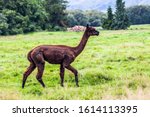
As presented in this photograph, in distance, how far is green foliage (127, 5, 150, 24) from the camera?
322 feet

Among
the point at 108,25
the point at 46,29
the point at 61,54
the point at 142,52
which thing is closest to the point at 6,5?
the point at 46,29

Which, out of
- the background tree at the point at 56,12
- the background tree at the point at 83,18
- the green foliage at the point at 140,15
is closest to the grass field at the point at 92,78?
the background tree at the point at 56,12

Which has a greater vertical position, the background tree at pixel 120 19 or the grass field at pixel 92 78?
the grass field at pixel 92 78

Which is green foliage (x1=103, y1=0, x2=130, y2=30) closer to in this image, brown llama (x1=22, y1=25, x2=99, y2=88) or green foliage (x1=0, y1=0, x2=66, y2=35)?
green foliage (x1=0, y1=0, x2=66, y2=35)

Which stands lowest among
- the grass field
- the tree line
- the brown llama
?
the tree line

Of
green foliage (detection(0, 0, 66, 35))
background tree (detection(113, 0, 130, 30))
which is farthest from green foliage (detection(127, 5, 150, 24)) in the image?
green foliage (detection(0, 0, 66, 35))

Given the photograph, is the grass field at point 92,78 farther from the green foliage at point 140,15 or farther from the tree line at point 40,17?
the green foliage at point 140,15

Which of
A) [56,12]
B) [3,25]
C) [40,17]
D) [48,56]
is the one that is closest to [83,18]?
[56,12]

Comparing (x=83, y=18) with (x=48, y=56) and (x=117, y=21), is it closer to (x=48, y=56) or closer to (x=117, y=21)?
(x=117, y=21)

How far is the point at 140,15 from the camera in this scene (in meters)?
98.4

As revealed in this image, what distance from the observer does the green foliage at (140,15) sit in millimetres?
98062

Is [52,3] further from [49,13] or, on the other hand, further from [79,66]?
[79,66]

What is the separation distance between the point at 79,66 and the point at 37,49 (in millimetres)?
5123

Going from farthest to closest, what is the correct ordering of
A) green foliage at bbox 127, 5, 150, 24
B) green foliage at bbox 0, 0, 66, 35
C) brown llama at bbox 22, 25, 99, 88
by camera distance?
1. green foliage at bbox 127, 5, 150, 24
2. green foliage at bbox 0, 0, 66, 35
3. brown llama at bbox 22, 25, 99, 88
